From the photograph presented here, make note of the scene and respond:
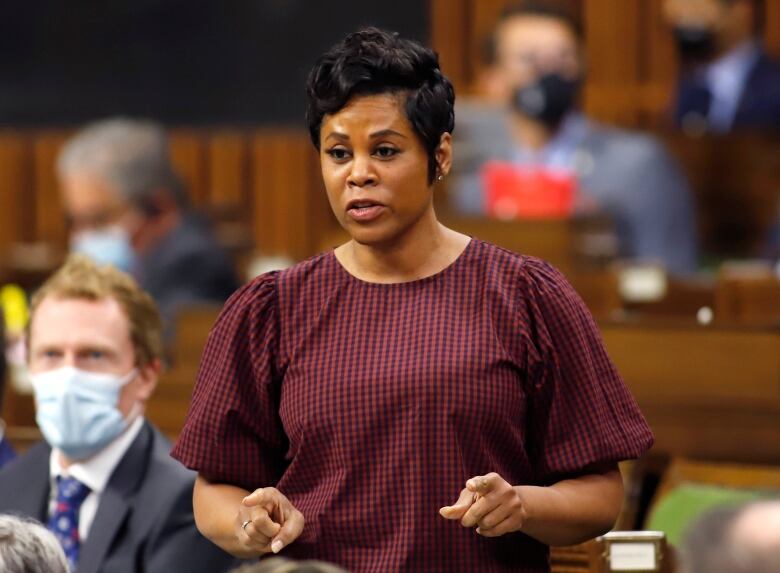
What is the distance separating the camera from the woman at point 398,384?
6.15 feet

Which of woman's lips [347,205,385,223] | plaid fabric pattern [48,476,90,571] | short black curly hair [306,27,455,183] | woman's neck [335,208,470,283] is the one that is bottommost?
plaid fabric pattern [48,476,90,571]

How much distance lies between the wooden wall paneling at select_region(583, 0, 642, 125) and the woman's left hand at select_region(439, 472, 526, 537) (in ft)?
20.0

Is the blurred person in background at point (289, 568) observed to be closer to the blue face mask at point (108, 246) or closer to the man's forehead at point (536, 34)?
the blue face mask at point (108, 246)

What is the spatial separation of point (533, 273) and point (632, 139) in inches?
148

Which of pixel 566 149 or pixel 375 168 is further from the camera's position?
pixel 566 149

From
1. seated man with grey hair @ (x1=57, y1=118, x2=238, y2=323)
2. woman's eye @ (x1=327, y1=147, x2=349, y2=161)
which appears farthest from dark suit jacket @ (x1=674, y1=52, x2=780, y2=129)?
woman's eye @ (x1=327, y1=147, x2=349, y2=161)

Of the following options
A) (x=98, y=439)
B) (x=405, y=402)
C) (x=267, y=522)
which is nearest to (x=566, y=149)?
(x=98, y=439)

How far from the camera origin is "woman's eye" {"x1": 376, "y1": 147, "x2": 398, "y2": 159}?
1.89 m

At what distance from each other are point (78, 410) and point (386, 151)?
1.00 m

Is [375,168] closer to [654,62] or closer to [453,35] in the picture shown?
[654,62]

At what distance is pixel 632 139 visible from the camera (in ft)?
18.5

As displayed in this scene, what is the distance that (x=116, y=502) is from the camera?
8.55 feet

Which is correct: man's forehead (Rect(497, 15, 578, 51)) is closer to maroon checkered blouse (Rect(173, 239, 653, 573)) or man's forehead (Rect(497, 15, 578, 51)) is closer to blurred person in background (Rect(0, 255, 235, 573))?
blurred person in background (Rect(0, 255, 235, 573))

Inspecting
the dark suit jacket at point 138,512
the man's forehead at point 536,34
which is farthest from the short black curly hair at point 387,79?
the man's forehead at point 536,34
